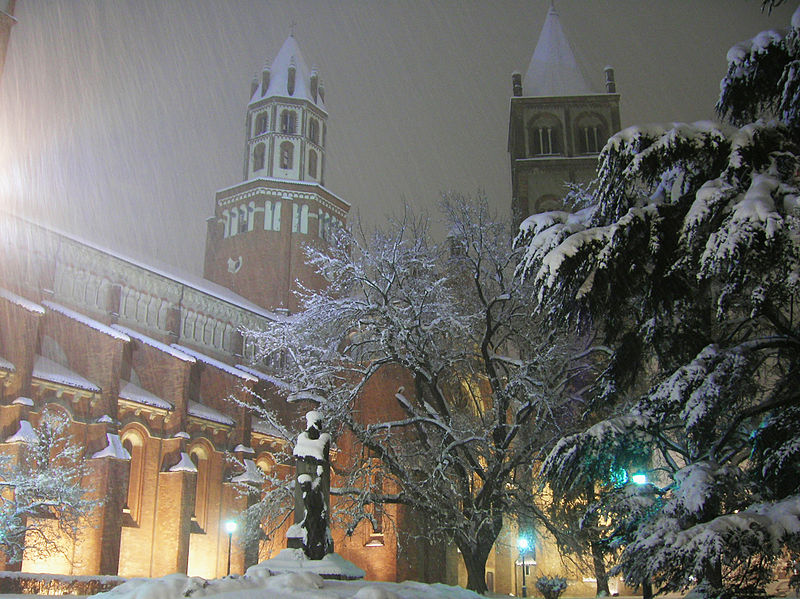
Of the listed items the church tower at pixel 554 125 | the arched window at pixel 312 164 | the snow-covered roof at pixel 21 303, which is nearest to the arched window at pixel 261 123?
the arched window at pixel 312 164

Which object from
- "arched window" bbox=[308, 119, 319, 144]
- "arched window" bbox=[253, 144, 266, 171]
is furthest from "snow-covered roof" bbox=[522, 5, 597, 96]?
"arched window" bbox=[253, 144, 266, 171]

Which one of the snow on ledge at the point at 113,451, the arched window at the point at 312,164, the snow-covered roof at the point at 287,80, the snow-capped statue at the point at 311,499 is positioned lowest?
the snow-capped statue at the point at 311,499

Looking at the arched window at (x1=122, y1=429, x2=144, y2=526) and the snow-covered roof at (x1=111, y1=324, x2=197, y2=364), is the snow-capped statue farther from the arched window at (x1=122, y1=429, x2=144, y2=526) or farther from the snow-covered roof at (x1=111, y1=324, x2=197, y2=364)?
the snow-covered roof at (x1=111, y1=324, x2=197, y2=364)

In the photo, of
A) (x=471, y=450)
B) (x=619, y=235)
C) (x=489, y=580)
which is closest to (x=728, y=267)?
(x=619, y=235)

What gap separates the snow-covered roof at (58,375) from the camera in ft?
Result: 74.3

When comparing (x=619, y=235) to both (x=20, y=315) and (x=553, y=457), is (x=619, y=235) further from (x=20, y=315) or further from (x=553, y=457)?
(x=20, y=315)

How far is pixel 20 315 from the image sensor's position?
22.3 metres

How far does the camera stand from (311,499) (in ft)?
38.7

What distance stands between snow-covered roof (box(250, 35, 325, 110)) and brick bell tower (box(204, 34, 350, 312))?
59 millimetres

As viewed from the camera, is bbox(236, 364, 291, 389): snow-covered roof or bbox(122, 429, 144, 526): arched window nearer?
bbox(122, 429, 144, 526): arched window

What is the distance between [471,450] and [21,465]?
11.9m

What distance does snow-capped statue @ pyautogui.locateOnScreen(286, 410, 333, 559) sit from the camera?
11.5 m

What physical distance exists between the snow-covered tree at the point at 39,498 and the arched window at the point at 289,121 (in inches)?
1022

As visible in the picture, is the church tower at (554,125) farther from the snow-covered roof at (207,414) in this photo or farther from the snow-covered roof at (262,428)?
A: the snow-covered roof at (207,414)
